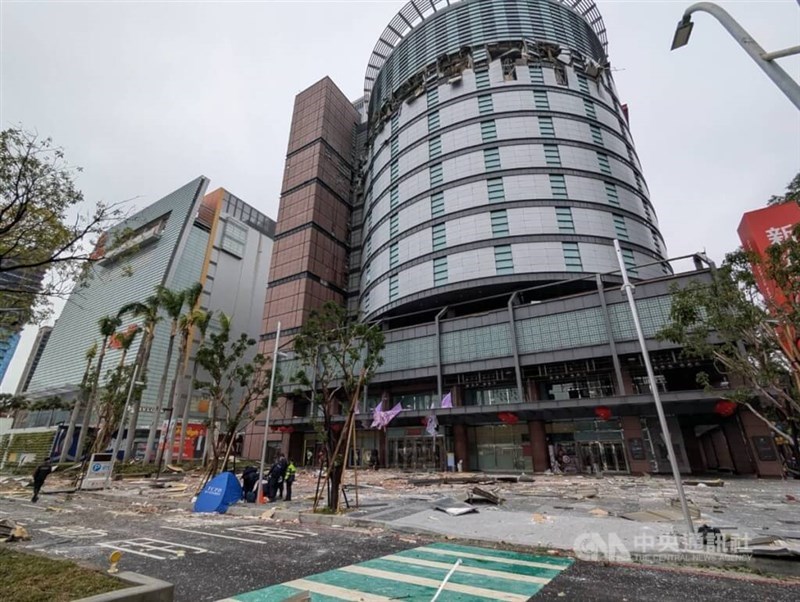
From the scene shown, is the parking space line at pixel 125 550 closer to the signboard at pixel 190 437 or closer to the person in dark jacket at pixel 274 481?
the person in dark jacket at pixel 274 481

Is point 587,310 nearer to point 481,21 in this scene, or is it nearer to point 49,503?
point 49,503

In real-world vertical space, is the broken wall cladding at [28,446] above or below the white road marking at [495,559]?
above

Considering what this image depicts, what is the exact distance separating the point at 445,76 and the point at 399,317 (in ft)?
107

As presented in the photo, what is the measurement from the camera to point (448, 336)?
3684 centimetres

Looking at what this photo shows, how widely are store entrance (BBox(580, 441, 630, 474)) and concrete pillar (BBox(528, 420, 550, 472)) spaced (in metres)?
2.69

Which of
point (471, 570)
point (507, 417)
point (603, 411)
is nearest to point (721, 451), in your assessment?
point (603, 411)

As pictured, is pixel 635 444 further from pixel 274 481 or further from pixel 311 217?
pixel 311 217

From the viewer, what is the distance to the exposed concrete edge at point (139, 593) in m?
4.29

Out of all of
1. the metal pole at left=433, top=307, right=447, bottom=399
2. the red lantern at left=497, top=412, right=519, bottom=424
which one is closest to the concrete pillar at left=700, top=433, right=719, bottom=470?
the red lantern at left=497, top=412, right=519, bottom=424

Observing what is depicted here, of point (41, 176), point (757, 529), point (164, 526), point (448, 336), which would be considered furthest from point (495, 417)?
point (41, 176)

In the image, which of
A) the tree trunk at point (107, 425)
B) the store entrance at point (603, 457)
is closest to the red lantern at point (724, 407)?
the store entrance at point (603, 457)

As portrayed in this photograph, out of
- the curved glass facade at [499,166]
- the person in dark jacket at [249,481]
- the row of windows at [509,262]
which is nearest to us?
the person in dark jacket at [249,481]

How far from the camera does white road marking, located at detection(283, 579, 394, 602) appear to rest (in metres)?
5.49

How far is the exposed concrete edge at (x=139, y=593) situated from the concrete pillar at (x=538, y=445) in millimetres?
30932
